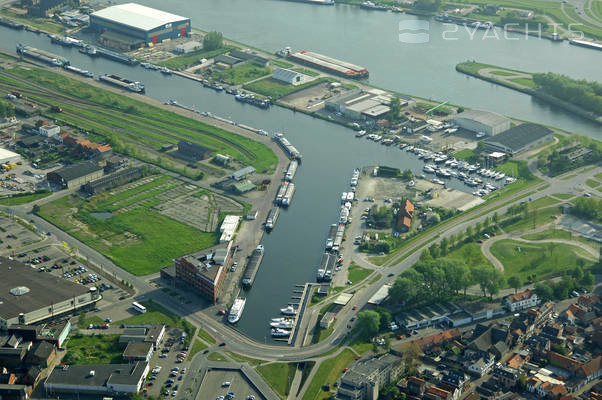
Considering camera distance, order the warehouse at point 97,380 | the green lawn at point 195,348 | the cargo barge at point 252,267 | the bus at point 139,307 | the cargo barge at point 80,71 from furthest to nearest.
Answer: the cargo barge at point 80,71 < the cargo barge at point 252,267 < the bus at point 139,307 < the green lawn at point 195,348 < the warehouse at point 97,380

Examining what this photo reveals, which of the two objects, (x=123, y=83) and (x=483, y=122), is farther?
(x=123, y=83)

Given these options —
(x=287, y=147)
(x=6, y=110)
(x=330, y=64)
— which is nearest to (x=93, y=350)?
(x=287, y=147)

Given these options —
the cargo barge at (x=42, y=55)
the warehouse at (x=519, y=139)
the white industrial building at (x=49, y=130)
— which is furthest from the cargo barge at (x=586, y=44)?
the white industrial building at (x=49, y=130)

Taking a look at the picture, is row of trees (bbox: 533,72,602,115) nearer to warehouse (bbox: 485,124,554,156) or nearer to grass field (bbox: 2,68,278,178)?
warehouse (bbox: 485,124,554,156)

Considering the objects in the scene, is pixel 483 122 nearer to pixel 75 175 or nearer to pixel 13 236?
pixel 75 175

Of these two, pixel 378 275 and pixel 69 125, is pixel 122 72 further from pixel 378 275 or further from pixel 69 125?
pixel 378 275

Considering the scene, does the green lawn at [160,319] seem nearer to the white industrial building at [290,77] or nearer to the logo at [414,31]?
the white industrial building at [290,77]
